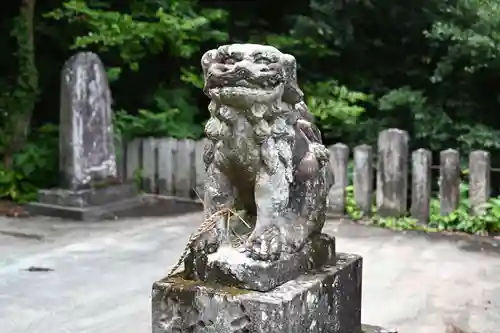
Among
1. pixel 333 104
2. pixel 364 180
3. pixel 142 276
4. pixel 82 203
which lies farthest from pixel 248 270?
pixel 333 104

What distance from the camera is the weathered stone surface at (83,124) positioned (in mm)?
8016

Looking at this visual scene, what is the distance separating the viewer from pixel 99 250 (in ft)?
21.2

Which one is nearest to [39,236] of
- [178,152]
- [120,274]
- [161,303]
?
[120,274]

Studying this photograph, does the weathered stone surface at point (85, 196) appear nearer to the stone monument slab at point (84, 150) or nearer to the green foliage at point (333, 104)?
the stone monument slab at point (84, 150)

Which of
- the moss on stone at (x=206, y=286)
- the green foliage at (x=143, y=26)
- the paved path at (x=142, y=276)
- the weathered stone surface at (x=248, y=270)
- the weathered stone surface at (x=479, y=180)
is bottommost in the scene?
the paved path at (x=142, y=276)

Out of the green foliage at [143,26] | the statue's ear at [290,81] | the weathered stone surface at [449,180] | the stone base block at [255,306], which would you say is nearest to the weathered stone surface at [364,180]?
the weathered stone surface at [449,180]

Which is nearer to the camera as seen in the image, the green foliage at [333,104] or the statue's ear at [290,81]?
the statue's ear at [290,81]

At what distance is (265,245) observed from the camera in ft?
10.1

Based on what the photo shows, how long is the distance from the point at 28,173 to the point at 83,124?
102 centimetres

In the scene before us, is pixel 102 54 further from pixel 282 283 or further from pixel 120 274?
pixel 282 283

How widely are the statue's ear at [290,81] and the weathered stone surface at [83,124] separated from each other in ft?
16.8

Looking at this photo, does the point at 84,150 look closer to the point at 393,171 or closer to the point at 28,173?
the point at 28,173

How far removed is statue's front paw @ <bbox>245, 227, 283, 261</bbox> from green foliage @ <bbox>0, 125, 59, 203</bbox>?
5.79 meters

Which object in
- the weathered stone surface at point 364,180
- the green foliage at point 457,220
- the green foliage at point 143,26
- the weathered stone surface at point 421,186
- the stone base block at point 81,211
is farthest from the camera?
the green foliage at point 143,26
